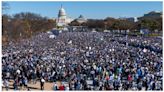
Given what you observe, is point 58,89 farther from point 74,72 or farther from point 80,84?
point 74,72

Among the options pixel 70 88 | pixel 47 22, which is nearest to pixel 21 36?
pixel 70 88

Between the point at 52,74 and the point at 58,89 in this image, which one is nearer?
the point at 58,89

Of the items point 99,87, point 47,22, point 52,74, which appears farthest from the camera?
point 47,22

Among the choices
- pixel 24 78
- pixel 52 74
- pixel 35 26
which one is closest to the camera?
pixel 24 78

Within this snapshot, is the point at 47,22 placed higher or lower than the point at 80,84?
lower

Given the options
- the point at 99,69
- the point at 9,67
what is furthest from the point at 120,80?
the point at 9,67

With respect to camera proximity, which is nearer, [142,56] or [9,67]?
[9,67]

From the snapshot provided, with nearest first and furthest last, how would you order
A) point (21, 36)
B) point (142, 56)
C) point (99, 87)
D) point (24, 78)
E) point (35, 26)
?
point (99, 87) → point (24, 78) → point (142, 56) → point (21, 36) → point (35, 26)

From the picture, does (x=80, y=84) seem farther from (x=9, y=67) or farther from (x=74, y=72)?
(x=9, y=67)

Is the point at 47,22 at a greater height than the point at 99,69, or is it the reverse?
the point at 99,69
